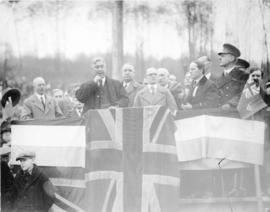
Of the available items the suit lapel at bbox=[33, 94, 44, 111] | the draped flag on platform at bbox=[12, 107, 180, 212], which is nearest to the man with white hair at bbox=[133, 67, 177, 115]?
the draped flag on platform at bbox=[12, 107, 180, 212]

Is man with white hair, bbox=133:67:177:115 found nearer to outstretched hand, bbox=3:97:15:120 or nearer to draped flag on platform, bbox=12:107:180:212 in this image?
draped flag on platform, bbox=12:107:180:212

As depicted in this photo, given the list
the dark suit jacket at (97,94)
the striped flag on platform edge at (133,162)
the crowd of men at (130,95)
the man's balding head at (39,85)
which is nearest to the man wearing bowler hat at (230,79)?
the crowd of men at (130,95)

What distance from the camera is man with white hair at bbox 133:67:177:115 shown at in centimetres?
565

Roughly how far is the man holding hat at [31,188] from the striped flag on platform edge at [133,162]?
465 millimetres

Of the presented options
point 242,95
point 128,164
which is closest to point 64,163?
point 128,164

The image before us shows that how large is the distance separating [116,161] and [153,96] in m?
0.79

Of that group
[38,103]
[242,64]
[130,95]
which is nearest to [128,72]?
[130,95]

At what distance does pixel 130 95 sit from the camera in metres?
5.79

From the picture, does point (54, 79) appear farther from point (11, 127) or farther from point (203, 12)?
point (203, 12)

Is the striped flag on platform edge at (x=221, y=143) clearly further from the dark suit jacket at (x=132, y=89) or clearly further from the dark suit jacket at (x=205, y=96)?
the dark suit jacket at (x=132, y=89)

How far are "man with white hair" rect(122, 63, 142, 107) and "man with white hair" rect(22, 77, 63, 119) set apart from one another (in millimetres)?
798

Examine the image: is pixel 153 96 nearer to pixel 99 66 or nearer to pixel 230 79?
pixel 99 66

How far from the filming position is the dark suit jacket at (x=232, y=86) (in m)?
5.60

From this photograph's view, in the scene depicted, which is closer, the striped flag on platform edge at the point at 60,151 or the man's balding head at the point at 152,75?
the striped flag on platform edge at the point at 60,151
